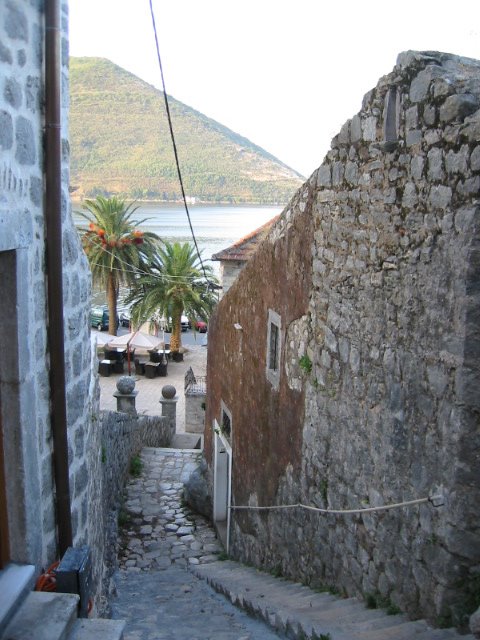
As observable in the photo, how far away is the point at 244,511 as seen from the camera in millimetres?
7438

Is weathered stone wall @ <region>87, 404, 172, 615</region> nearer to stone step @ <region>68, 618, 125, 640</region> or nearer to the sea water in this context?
stone step @ <region>68, 618, 125, 640</region>

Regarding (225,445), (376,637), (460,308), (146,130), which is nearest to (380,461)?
(376,637)

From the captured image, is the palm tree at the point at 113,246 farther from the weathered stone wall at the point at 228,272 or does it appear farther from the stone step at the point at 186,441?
the stone step at the point at 186,441

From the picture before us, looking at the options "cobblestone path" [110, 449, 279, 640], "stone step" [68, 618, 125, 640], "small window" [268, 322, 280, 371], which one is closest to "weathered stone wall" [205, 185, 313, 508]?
"small window" [268, 322, 280, 371]

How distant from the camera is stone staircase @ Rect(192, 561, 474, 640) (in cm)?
320

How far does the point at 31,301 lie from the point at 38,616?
4.99 feet

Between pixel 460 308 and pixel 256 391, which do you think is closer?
pixel 460 308

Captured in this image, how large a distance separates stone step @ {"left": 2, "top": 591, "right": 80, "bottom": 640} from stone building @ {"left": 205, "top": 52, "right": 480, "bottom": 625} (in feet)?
5.68

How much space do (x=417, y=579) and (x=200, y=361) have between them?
22.0 metres

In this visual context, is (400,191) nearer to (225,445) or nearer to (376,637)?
(376,637)

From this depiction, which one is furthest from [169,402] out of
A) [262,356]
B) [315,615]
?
[315,615]

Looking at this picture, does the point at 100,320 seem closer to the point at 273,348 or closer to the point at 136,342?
the point at 136,342

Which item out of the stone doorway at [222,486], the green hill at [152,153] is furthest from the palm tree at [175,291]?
the green hill at [152,153]

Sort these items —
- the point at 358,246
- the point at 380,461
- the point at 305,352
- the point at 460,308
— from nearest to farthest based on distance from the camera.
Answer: the point at 460,308 → the point at 380,461 → the point at 358,246 → the point at 305,352
